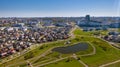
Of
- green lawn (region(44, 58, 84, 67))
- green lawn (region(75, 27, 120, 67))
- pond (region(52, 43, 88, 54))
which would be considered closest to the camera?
green lawn (region(44, 58, 84, 67))

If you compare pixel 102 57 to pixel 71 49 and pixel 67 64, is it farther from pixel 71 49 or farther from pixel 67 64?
pixel 71 49

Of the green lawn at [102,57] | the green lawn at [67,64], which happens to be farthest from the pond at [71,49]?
the green lawn at [67,64]

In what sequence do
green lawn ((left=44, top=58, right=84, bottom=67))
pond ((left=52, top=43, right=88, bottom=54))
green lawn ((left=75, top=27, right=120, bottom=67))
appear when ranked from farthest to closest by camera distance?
pond ((left=52, top=43, right=88, bottom=54))
green lawn ((left=75, top=27, right=120, bottom=67))
green lawn ((left=44, top=58, right=84, bottom=67))

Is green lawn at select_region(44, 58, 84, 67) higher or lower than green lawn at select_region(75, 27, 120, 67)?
lower

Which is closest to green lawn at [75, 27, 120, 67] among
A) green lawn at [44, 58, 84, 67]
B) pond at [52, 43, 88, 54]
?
green lawn at [44, 58, 84, 67]

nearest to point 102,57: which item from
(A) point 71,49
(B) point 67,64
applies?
(B) point 67,64

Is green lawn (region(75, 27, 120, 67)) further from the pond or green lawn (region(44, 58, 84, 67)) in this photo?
the pond

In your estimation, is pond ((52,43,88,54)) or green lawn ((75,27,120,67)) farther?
pond ((52,43,88,54))

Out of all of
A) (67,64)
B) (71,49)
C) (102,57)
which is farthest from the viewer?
(71,49)

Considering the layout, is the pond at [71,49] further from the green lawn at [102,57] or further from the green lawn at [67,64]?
the green lawn at [67,64]

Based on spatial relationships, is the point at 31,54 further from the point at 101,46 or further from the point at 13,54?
the point at 101,46

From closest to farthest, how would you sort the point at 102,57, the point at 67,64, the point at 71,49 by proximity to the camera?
1. the point at 67,64
2. the point at 102,57
3. the point at 71,49
